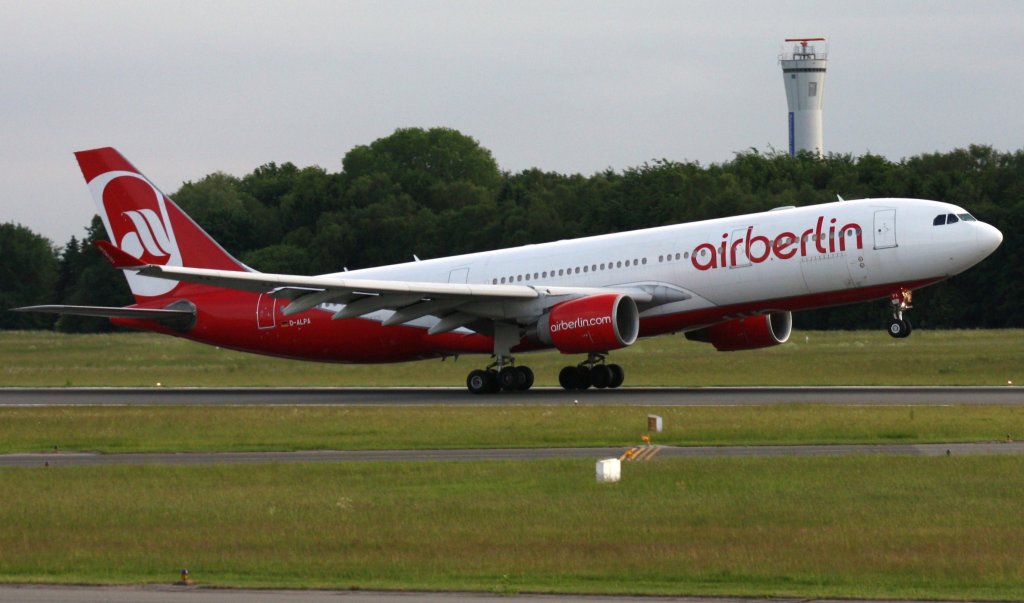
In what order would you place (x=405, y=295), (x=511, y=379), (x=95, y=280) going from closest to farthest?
(x=405, y=295)
(x=511, y=379)
(x=95, y=280)

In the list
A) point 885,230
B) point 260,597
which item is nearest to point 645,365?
point 885,230

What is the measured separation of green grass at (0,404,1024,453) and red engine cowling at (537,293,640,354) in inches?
132

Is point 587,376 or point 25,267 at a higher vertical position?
point 25,267

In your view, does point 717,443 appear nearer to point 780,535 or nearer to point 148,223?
point 780,535

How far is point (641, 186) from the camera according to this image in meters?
92.5

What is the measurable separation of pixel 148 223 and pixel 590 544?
2971cm

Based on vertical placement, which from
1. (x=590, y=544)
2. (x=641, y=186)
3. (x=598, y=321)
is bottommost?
(x=590, y=544)

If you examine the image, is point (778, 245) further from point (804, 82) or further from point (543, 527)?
point (804, 82)

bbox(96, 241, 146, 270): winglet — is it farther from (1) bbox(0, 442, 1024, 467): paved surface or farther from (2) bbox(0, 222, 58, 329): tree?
(2) bbox(0, 222, 58, 329): tree

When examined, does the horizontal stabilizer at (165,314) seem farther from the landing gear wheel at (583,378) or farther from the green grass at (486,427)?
the landing gear wheel at (583,378)

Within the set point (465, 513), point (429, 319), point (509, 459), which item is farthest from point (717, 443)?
point (429, 319)

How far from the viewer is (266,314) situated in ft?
142

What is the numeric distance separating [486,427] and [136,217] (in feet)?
57.8

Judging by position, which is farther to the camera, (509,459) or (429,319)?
(429,319)
